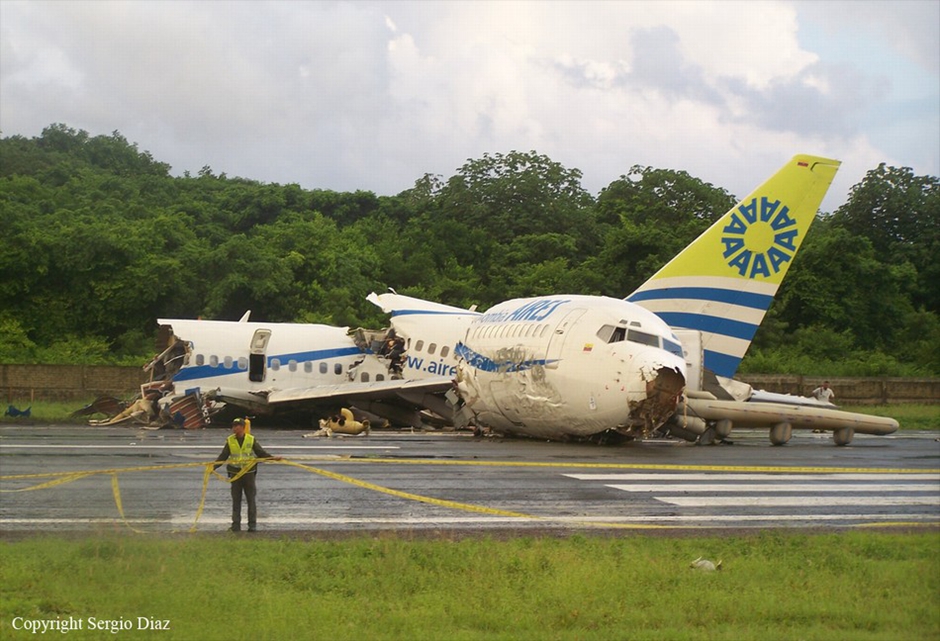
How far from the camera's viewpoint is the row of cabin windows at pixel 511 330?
2762cm

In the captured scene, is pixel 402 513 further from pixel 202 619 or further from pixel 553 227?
pixel 553 227

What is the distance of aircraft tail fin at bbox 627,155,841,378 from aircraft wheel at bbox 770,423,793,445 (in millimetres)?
2282

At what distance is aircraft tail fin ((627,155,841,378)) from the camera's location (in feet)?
101

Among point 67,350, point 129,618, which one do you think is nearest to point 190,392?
point 67,350

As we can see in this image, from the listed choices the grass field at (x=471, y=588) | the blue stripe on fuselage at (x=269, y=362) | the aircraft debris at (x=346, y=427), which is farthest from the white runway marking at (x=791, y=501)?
the blue stripe on fuselage at (x=269, y=362)

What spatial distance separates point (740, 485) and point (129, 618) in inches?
496

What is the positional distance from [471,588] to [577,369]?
50.5 feet

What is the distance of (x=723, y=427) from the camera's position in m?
28.8

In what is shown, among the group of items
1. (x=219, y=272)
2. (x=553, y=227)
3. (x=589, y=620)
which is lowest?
(x=589, y=620)

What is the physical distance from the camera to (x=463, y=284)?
6297 centimetres

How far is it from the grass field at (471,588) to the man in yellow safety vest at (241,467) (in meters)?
0.81

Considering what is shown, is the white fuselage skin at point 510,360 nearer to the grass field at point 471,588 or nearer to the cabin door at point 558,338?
the cabin door at point 558,338

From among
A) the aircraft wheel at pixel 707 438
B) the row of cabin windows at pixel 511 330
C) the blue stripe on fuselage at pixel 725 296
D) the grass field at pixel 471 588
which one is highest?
the blue stripe on fuselage at pixel 725 296

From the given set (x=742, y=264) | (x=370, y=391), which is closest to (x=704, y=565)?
(x=742, y=264)
